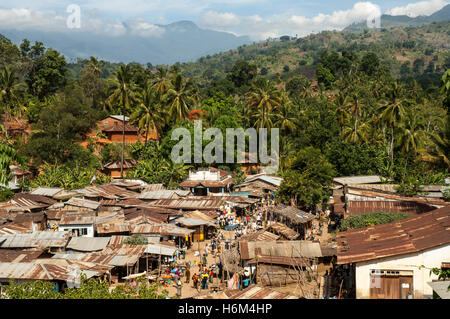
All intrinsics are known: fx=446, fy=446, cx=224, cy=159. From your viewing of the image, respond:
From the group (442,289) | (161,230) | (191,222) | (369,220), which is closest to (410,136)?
(369,220)

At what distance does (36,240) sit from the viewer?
886 inches

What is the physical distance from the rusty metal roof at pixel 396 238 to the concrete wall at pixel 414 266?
220 mm

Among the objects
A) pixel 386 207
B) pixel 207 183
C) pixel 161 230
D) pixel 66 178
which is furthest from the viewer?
pixel 66 178

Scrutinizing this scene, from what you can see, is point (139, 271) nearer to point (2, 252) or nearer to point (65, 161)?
point (2, 252)

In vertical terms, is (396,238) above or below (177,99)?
below

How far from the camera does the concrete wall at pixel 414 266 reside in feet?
48.7

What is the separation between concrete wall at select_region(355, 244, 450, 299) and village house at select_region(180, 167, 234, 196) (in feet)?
81.8

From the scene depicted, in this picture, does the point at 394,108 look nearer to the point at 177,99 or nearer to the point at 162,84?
the point at 177,99

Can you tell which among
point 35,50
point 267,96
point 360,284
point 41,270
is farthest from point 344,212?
point 35,50

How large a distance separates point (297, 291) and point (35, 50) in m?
54.4

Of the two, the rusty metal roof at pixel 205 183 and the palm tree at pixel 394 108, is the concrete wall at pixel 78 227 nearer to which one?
the rusty metal roof at pixel 205 183

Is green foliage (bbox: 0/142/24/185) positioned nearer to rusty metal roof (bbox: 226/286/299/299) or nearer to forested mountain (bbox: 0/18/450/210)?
rusty metal roof (bbox: 226/286/299/299)

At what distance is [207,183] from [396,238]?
24.9 meters

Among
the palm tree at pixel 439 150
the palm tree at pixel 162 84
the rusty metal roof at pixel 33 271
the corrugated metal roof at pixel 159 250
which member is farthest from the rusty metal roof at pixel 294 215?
the palm tree at pixel 162 84
